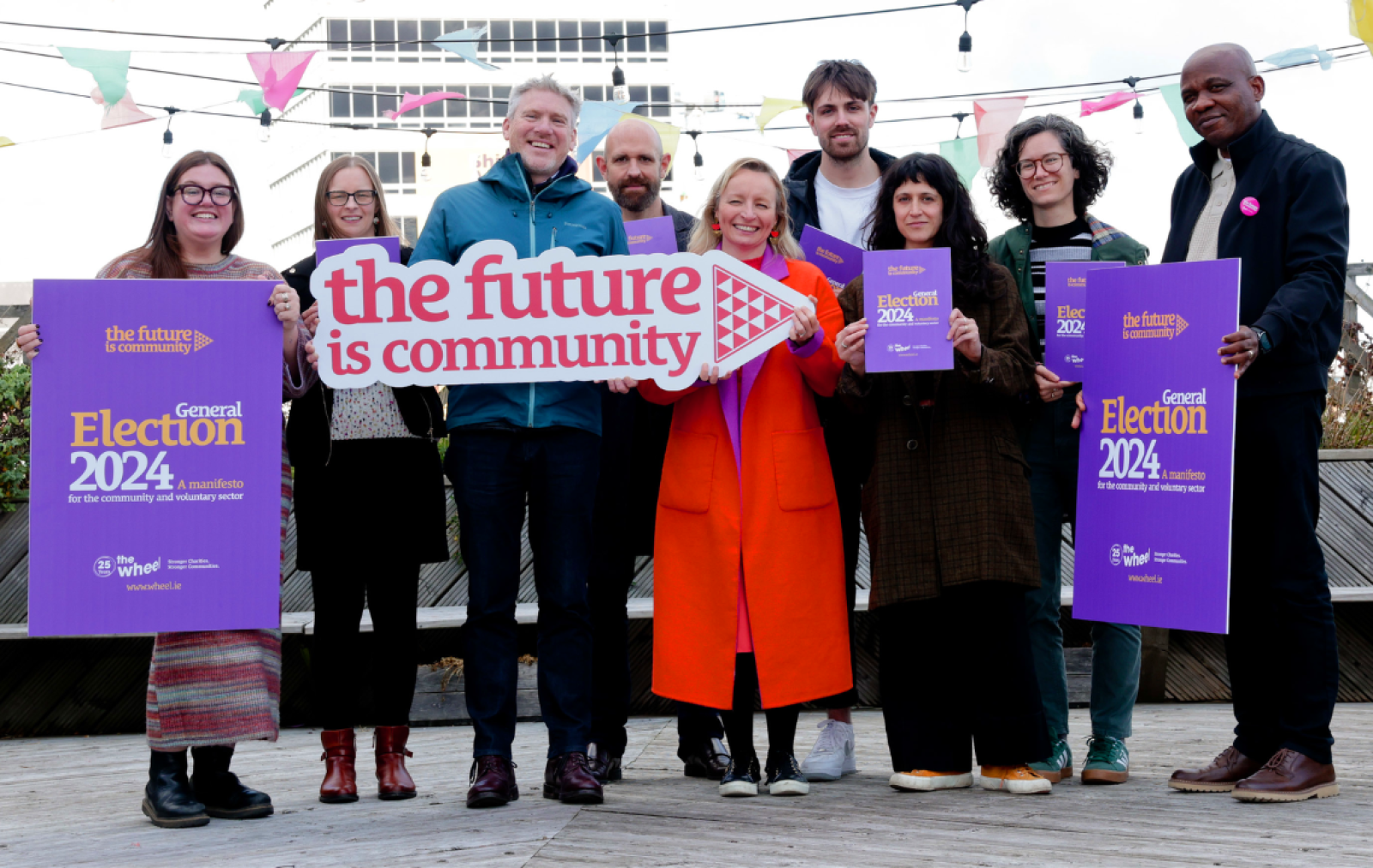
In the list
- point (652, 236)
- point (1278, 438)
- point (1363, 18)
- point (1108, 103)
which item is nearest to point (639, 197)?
point (652, 236)

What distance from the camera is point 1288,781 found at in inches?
116

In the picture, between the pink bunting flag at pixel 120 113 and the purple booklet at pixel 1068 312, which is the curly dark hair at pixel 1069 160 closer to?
the purple booklet at pixel 1068 312

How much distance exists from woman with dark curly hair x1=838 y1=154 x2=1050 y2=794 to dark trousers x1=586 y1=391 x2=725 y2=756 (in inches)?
26.8

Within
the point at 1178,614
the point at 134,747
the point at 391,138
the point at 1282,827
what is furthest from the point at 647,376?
the point at 391,138

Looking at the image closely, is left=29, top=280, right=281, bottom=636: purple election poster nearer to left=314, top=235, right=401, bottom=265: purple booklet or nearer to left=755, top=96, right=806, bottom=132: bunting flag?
left=314, top=235, right=401, bottom=265: purple booklet

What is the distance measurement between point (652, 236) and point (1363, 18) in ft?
7.03

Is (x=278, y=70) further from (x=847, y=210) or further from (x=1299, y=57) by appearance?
(x=1299, y=57)

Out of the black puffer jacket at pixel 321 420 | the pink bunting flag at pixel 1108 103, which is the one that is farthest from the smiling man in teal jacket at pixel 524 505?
the pink bunting flag at pixel 1108 103

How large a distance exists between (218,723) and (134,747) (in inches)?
77.7

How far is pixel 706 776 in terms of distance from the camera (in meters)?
3.53

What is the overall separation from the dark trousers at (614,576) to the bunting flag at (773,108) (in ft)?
11.1

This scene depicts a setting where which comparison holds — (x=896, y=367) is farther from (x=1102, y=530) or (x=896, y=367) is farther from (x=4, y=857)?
(x=4, y=857)

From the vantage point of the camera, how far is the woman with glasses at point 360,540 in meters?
3.23

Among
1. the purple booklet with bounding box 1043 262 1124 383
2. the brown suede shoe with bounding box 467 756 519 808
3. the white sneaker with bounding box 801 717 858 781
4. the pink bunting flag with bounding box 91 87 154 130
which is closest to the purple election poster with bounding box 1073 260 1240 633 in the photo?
the purple booklet with bounding box 1043 262 1124 383
